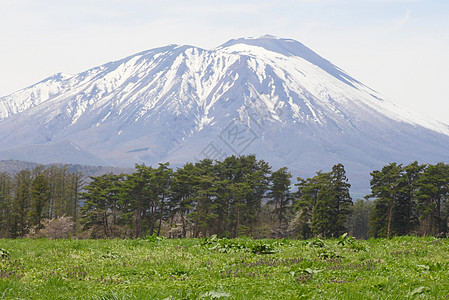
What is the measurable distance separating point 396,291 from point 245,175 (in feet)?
198

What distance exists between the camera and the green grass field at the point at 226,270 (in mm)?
9242

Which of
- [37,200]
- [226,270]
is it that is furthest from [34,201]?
[226,270]

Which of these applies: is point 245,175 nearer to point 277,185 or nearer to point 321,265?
point 277,185

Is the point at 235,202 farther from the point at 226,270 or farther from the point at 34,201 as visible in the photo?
the point at 226,270

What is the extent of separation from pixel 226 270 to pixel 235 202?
53.6m

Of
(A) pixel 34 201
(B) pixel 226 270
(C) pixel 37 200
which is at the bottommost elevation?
(A) pixel 34 201

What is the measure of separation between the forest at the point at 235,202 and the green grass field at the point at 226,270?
39.7 meters

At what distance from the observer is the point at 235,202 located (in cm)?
6550

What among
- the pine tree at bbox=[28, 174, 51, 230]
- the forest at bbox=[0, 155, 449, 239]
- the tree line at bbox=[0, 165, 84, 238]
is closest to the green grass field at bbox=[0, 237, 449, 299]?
the forest at bbox=[0, 155, 449, 239]

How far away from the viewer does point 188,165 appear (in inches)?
2726

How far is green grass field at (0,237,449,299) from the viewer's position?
9242 mm

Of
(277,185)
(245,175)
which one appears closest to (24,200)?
(245,175)

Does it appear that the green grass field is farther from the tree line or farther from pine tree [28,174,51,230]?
the tree line

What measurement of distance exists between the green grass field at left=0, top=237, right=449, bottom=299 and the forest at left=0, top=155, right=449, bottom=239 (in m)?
39.7
